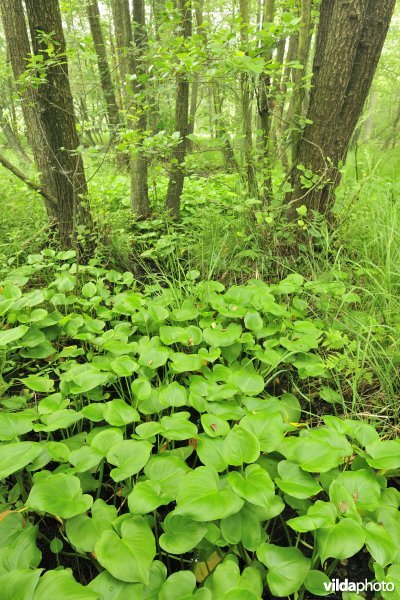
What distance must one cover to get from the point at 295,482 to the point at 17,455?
836 millimetres

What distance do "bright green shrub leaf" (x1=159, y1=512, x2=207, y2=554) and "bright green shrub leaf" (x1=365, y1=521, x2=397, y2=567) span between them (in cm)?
42

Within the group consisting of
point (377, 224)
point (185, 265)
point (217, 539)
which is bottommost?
point (185, 265)

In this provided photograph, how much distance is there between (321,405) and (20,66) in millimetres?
2965

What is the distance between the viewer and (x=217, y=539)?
0.96 metres

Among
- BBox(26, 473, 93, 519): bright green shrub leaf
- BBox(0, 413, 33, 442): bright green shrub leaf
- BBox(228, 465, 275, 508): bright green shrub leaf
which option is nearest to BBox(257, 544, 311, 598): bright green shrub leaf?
BBox(228, 465, 275, 508): bright green shrub leaf

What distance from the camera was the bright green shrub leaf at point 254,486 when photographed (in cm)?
94

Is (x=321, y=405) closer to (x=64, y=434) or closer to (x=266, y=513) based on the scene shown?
(x=266, y=513)

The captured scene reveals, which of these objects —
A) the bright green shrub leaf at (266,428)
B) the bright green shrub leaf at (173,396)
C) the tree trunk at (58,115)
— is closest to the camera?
the bright green shrub leaf at (266,428)

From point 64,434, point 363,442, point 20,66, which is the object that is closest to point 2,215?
point 20,66

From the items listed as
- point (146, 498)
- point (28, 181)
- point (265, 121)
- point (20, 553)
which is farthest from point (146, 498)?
point (265, 121)

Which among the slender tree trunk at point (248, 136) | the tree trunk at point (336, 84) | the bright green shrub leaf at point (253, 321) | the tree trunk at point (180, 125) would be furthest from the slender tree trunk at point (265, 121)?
the bright green shrub leaf at point (253, 321)

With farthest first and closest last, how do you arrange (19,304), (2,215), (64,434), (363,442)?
(2,215) < (19,304) < (64,434) < (363,442)

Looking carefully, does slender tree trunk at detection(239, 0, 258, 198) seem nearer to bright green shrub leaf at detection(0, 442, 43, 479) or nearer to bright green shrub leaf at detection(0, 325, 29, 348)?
bright green shrub leaf at detection(0, 325, 29, 348)

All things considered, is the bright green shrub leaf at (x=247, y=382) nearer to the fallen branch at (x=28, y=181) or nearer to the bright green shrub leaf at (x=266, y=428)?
the bright green shrub leaf at (x=266, y=428)
